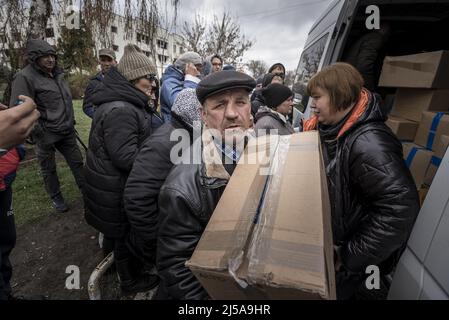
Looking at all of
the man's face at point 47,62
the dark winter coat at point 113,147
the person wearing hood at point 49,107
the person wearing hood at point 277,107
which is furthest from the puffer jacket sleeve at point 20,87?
the person wearing hood at point 277,107

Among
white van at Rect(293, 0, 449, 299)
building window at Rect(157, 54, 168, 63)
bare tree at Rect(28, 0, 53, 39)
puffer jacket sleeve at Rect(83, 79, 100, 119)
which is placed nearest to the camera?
white van at Rect(293, 0, 449, 299)

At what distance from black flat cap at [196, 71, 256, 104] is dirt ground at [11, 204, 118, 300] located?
215 centimetres

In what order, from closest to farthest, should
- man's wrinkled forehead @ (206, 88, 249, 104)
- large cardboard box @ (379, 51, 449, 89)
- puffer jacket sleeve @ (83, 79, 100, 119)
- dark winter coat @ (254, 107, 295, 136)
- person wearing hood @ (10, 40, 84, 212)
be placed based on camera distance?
man's wrinkled forehead @ (206, 88, 249, 104) < large cardboard box @ (379, 51, 449, 89) < dark winter coat @ (254, 107, 295, 136) < person wearing hood @ (10, 40, 84, 212) < puffer jacket sleeve @ (83, 79, 100, 119)

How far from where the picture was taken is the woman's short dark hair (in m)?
1.55

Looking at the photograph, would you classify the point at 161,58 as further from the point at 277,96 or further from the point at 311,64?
the point at 277,96

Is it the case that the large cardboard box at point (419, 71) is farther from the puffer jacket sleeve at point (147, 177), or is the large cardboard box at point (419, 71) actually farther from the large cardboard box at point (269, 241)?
the puffer jacket sleeve at point (147, 177)

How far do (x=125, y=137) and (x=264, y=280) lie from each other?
5.26 ft

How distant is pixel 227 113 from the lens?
1.33 metres

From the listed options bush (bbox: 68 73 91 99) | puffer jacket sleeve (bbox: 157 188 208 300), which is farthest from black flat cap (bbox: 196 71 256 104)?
bush (bbox: 68 73 91 99)

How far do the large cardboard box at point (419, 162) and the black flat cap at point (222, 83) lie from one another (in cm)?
175

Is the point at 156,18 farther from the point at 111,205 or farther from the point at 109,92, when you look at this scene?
the point at 111,205

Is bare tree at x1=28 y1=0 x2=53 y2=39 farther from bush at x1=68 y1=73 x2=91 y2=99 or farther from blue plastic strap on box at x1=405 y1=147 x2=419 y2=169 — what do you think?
bush at x1=68 y1=73 x2=91 y2=99

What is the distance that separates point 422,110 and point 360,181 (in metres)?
1.61

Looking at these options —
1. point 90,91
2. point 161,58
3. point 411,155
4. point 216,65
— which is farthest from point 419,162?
point 161,58
